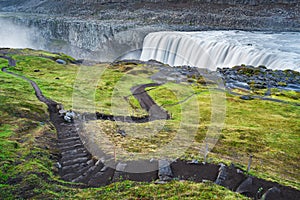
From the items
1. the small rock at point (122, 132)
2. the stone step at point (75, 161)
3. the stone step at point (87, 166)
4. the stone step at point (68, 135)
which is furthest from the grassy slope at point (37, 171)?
the small rock at point (122, 132)

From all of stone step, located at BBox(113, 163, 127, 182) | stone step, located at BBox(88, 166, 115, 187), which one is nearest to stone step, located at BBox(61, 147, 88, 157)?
stone step, located at BBox(88, 166, 115, 187)

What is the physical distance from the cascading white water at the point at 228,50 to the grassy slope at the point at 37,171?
1604 inches

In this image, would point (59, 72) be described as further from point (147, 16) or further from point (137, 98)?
point (147, 16)

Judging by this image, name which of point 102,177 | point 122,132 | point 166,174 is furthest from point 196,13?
point 102,177

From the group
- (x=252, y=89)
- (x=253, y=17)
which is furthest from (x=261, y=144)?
(x=253, y=17)

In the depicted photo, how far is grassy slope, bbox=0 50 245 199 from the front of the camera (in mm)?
15344

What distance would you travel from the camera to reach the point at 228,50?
60594 millimetres

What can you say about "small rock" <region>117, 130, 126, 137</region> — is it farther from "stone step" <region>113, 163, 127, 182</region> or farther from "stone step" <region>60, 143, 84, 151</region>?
"stone step" <region>113, 163, 127, 182</region>

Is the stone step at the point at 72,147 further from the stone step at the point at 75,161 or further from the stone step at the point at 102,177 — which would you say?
the stone step at the point at 102,177

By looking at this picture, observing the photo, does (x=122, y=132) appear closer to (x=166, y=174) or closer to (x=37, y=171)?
(x=166, y=174)

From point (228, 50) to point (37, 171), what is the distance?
51543 millimetres

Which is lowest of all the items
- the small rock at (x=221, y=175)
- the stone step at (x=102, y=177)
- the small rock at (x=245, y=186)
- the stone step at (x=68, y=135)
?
the stone step at (x=68, y=135)

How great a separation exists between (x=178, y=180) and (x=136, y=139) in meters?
8.33

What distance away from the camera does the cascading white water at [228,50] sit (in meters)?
53.5
